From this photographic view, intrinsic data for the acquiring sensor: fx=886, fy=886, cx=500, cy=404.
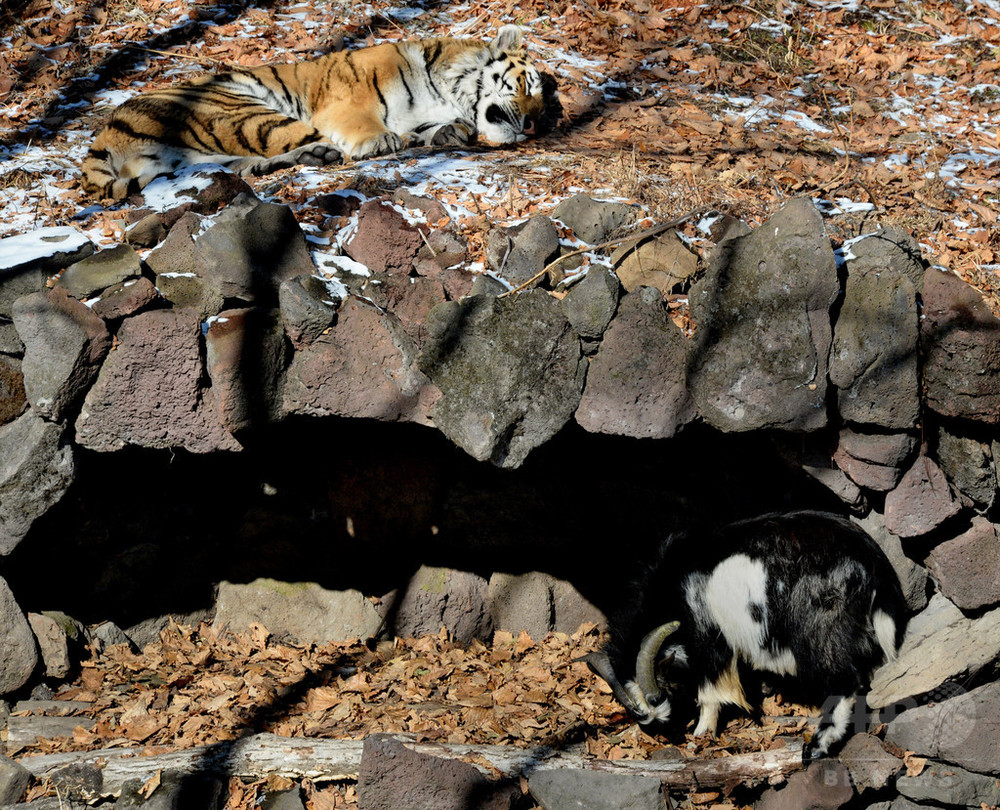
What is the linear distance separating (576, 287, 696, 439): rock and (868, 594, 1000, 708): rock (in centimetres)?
175

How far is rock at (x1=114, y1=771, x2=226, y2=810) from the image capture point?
12.2 feet

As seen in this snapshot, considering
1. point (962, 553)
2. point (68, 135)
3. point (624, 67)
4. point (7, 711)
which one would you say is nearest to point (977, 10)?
point (624, 67)

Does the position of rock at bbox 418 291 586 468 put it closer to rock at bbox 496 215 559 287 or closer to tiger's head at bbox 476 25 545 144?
rock at bbox 496 215 559 287

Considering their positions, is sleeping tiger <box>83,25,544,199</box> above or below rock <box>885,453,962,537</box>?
above

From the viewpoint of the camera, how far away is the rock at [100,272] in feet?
12.6

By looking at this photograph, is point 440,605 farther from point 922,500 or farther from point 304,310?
point 922,500

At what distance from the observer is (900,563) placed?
14.3ft

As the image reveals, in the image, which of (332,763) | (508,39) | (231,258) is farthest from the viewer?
(508,39)

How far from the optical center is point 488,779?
3893 millimetres

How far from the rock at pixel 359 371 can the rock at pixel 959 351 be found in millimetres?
2105

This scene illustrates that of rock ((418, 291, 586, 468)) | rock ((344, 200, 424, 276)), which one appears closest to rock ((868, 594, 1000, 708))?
rock ((418, 291, 586, 468))

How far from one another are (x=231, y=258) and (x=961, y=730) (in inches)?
153

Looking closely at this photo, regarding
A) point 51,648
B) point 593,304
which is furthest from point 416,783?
point 593,304

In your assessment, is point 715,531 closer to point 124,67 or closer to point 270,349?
point 270,349
